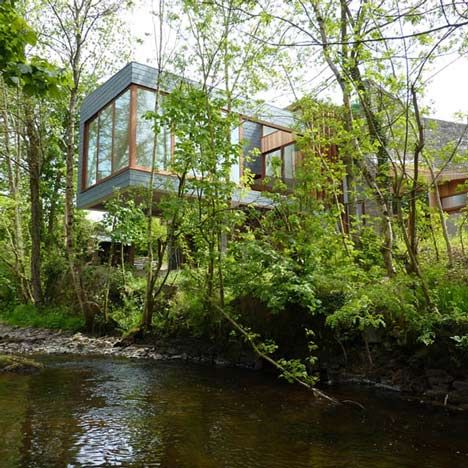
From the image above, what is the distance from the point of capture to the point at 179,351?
923 centimetres

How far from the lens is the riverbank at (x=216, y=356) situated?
5.64 meters

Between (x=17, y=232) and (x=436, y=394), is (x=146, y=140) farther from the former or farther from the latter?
(x=436, y=394)

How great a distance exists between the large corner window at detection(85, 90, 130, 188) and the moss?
23.4 ft

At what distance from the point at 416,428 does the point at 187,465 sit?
2516 mm

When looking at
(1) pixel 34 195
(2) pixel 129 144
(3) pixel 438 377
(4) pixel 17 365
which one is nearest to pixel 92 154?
(1) pixel 34 195

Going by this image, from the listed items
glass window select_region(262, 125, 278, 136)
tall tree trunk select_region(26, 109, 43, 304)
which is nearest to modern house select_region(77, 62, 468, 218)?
glass window select_region(262, 125, 278, 136)

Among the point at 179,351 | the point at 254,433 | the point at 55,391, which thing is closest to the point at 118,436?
the point at 254,433

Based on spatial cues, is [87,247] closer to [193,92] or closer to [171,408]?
[193,92]

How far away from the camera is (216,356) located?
28.6ft

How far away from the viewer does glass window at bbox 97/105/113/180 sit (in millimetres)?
14547

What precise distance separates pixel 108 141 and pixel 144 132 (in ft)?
6.33

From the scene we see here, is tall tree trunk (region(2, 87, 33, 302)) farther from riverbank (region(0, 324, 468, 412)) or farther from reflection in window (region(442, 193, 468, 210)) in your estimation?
reflection in window (region(442, 193, 468, 210))

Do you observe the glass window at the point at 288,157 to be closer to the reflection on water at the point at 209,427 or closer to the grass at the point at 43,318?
the grass at the point at 43,318

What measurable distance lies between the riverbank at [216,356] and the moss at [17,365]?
201 cm
